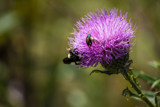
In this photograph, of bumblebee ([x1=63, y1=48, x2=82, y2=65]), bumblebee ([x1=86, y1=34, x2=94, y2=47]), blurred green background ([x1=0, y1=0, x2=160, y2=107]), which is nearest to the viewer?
bumblebee ([x1=86, y1=34, x2=94, y2=47])

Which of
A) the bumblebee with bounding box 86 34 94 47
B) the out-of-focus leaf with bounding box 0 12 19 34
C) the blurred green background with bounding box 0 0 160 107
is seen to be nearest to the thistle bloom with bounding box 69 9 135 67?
the bumblebee with bounding box 86 34 94 47

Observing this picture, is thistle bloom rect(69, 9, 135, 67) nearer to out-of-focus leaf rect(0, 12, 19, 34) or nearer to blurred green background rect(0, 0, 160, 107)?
blurred green background rect(0, 0, 160, 107)

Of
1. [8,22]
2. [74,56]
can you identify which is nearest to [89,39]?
[74,56]

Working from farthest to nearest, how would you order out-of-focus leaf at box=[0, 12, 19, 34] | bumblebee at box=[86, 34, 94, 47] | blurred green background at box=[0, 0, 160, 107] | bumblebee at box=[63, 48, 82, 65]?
blurred green background at box=[0, 0, 160, 107], out-of-focus leaf at box=[0, 12, 19, 34], bumblebee at box=[63, 48, 82, 65], bumblebee at box=[86, 34, 94, 47]

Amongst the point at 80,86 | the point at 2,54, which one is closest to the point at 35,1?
the point at 2,54

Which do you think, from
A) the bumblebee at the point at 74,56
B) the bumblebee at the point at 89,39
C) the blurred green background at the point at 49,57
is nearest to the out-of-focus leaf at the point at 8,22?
the blurred green background at the point at 49,57

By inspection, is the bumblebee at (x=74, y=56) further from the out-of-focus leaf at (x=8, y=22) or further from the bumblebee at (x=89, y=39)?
the out-of-focus leaf at (x=8, y=22)

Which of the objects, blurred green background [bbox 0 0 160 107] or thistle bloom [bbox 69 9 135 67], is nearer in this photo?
thistle bloom [bbox 69 9 135 67]

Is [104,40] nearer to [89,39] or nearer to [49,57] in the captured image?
[89,39]
